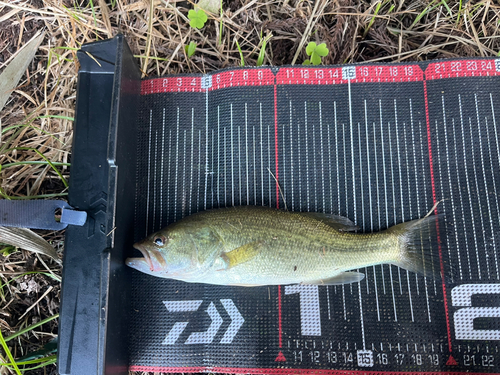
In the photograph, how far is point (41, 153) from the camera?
9.66ft

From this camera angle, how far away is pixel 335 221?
2.74 metres

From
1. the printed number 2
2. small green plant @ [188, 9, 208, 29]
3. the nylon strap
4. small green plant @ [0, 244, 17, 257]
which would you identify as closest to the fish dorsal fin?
the printed number 2

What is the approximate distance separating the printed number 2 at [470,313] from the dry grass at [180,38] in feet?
6.99

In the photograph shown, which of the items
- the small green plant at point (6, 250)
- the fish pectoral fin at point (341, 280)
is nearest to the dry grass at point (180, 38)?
the small green plant at point (6, 250)

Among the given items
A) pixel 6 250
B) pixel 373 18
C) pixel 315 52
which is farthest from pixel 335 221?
pixel 6 250

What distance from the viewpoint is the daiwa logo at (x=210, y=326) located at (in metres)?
2.69

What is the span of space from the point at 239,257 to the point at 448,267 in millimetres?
1749

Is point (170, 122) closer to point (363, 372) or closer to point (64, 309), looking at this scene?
point (64, 309)

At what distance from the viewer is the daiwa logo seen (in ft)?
8.82

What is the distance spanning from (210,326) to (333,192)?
154 cm

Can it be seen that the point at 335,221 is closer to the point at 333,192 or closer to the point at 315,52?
the point at 333,192

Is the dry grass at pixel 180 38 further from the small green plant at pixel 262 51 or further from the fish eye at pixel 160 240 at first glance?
the fish eye at pixel 160 240

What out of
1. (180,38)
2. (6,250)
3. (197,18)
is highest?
(197,18)

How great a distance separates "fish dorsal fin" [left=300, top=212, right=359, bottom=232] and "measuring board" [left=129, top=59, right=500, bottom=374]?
100mm
